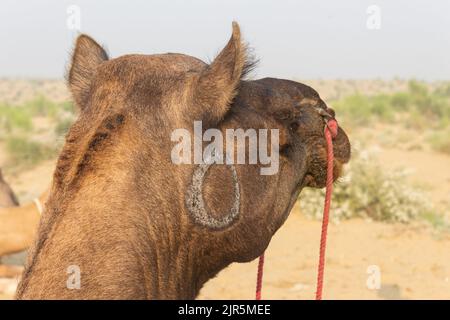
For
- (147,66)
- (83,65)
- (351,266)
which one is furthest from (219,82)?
(351,266)

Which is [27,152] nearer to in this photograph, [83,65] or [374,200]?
[374,200]

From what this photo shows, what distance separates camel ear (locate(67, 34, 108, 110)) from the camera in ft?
10.5

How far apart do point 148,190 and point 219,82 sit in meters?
0.53

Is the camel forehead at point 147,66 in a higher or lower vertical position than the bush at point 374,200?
higher

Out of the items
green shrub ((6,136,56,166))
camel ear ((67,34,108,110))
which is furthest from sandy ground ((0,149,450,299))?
green shrub ((6,136,56,166))

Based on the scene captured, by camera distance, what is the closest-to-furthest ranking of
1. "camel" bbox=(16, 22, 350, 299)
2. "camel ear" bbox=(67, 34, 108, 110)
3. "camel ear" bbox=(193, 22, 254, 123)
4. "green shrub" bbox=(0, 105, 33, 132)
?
"camel" bbox=(16, 22, 350, 299)
"camel ear" bbox=(193, 22, 254, 123)
"camel ear" bbox=(67, 34, 108, 110)
"green shrub" bbox=(0, 105, 33, 132)

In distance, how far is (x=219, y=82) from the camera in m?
2.82

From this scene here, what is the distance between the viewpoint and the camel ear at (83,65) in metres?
3.21

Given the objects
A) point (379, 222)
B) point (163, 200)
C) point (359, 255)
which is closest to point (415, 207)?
point (379, 222)

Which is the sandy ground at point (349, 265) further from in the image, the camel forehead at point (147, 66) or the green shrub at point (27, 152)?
the green shrub at point (27, 152)

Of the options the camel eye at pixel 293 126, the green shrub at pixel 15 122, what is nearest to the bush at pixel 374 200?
the camel eye at pixel 293 126

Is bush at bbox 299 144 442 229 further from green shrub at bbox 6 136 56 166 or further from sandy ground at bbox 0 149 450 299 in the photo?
green shrub at bbox 6 136 56 166
